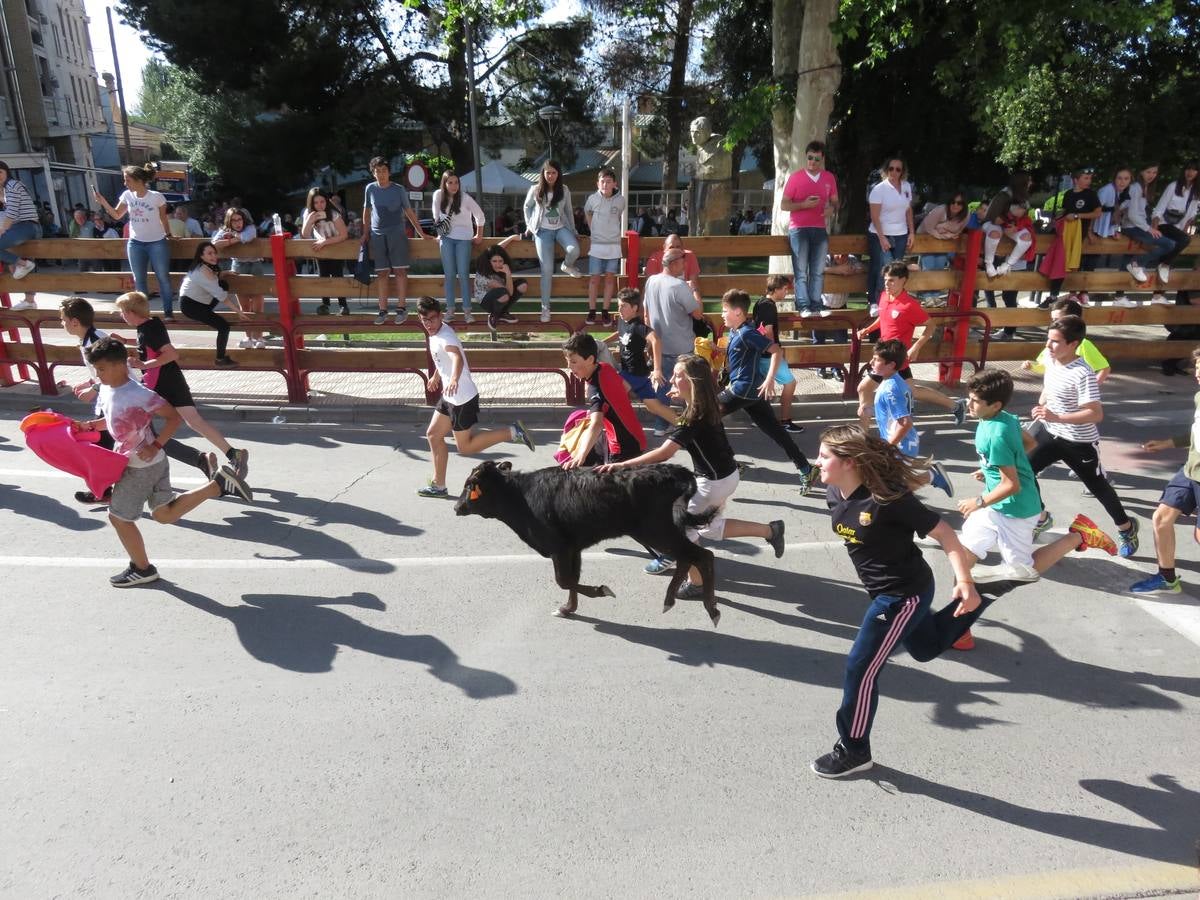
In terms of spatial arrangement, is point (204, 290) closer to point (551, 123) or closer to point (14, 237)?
point (14, 237)

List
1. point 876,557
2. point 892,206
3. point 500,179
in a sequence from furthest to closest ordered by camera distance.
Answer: point 500,179
point 892,206
point 876,557

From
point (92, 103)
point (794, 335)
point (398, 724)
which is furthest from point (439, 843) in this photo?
point (92, 103)

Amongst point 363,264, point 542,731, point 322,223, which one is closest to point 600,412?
point 542,731

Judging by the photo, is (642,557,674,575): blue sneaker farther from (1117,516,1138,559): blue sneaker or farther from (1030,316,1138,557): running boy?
(1117,516,1138,559): blue sneaker

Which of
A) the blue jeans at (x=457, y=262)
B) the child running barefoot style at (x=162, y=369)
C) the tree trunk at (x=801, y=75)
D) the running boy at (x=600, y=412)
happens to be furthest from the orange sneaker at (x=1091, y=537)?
the tree trunk at (x=801, y=75)

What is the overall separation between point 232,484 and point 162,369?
4.37ft

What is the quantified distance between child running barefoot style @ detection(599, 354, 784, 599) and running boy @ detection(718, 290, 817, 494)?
1.72 m

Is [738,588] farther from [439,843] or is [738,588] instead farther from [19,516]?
[19,516]

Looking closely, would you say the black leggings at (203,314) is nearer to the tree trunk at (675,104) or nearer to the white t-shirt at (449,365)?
the white t-shirt at (449,365)

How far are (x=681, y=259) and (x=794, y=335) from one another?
13.4 feet

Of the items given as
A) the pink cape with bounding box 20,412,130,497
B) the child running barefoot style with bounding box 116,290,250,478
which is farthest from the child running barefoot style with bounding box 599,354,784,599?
the child running barefoot style with bounding box 116,290,250,478

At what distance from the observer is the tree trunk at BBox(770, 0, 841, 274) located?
1191cm

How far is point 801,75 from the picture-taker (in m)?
12.3

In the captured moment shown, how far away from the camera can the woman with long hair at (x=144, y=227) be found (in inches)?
396
